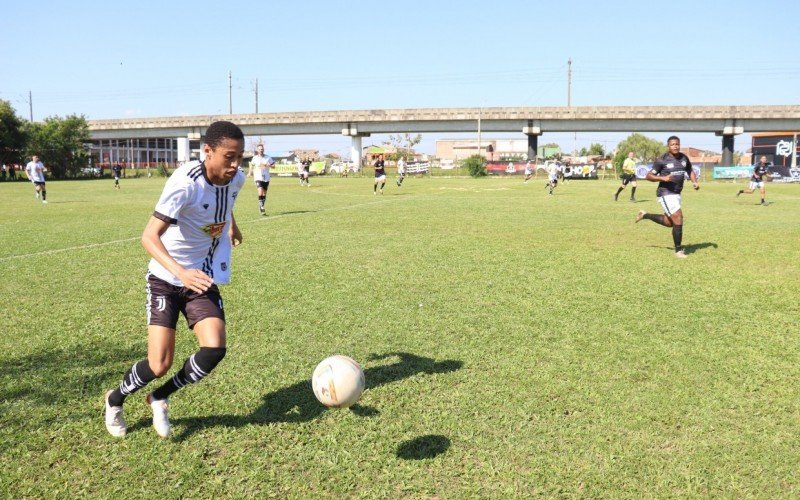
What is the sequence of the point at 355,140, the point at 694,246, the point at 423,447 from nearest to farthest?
the point at 423,447
the point at 694,246
the point at 355,140

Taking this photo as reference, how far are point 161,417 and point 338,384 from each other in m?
1.29

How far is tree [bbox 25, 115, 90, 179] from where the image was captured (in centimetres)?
6397

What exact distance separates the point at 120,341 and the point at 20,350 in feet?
2.94

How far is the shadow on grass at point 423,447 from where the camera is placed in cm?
393

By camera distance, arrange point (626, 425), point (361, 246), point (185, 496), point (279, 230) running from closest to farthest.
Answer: point (185, 496)
point (626, 425)
point (361, 246)
point (279, 230)

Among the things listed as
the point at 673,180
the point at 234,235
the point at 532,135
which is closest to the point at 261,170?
the point at 673,180

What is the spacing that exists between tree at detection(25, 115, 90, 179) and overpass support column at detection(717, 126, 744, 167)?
7209 cm

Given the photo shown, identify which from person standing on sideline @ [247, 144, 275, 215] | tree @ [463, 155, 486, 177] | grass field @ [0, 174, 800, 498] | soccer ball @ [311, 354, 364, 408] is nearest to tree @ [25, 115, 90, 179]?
tree @ [463, 155, 486, 177]

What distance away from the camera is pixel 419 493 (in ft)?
11.5

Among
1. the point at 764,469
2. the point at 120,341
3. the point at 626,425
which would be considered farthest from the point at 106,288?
the point at 764,469

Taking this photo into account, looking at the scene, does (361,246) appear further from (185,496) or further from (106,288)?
(185,496)

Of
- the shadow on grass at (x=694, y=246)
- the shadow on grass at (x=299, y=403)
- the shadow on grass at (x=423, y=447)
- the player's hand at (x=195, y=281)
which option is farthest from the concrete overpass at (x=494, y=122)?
the player's hand at (x=195, y=281)

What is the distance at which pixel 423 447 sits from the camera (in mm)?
4027

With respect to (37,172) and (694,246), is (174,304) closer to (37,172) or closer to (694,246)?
(694,246)
